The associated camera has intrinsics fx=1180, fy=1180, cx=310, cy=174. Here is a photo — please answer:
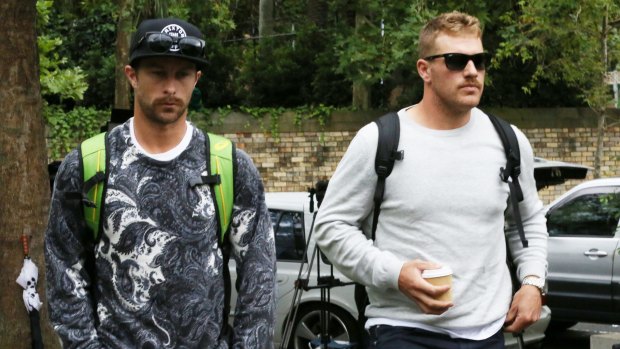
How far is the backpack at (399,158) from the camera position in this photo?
3.98m

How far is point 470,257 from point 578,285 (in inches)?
342

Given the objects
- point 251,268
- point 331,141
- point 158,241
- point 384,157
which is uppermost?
point 384,157

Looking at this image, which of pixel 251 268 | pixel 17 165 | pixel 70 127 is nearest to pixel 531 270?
pixel 251 268

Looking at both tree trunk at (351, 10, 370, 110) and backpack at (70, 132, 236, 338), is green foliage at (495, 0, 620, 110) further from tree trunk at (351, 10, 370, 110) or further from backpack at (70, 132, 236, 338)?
backpack at (70, 132, 236, 338)

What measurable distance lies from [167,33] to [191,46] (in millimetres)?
76

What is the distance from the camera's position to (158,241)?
319 centimetres

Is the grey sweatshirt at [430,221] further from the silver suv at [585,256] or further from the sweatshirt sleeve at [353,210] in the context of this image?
the silver suv at [585,256]

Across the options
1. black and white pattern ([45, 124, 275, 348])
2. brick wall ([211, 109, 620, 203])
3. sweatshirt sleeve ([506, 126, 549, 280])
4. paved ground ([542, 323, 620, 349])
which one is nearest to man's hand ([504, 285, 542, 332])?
sweatshirt sleeve ([506, 126, 549, 280])

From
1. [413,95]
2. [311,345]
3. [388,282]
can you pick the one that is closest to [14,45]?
[311,345]

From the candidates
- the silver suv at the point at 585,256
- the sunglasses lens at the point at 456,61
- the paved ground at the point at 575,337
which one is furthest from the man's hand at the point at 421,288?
the paved ground at the point at 575,337

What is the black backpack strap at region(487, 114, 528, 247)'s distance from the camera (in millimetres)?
4086

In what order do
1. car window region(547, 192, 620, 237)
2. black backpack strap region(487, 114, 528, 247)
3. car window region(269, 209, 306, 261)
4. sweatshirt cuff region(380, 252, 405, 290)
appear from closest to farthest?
sweatshirt cuff region(380, 252, 405, 290) < black backpack strap region(487, 114, 528, 247) < car window region(269, 209, 306, 261) < car window region(547, 192, 620, 237)

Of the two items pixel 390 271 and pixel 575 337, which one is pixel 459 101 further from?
pixel 575 337

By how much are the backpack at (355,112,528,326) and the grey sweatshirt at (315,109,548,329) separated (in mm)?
20
